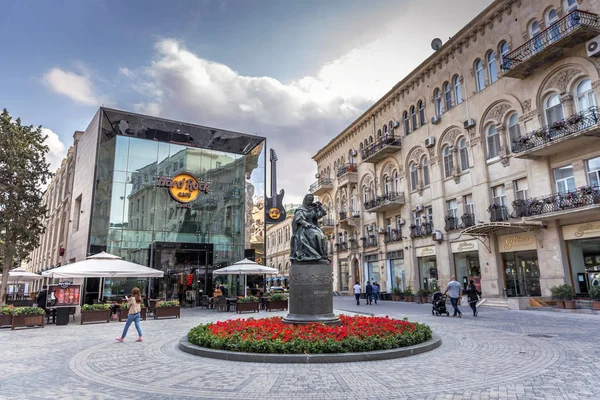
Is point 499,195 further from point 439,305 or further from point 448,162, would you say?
point 439,305

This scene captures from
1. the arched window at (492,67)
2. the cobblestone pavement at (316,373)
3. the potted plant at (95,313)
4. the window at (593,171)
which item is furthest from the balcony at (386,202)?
the potted plant at (95,313)

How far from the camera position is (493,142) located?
82.5 ft

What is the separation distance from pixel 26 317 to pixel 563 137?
25.2 meters

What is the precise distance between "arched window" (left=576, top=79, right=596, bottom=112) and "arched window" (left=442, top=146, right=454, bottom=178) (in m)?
9.39

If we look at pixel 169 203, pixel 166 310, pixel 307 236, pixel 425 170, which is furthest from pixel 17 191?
pixel 425 170

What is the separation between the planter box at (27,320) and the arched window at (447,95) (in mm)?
27897

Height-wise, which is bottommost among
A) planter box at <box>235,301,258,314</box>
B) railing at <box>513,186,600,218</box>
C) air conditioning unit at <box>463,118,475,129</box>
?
planter box at <box>235,301,258,314</box>

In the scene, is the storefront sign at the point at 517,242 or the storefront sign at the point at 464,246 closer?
the storefront sign at the point at 517,242

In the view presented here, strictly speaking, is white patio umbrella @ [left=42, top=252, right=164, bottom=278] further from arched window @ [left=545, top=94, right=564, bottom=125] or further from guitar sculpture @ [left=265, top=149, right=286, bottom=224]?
arched window @ [left=545, top=94, right=564, bottom=125]

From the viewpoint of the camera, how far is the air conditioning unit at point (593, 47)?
60.4 feet

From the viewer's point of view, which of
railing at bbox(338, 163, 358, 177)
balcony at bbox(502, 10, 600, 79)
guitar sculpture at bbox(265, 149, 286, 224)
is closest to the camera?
balcony at bbox(502, 10, 600, 79)

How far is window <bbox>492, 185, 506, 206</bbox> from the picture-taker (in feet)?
79.1

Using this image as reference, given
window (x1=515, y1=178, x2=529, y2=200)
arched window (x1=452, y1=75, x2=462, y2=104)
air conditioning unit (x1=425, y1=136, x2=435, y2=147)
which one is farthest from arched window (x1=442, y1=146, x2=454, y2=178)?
window (x1=515, y1=178, x2=529, y2=200)

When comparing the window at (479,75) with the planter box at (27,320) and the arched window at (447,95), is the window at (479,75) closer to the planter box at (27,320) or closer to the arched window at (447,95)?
the arched window at (447,95)
